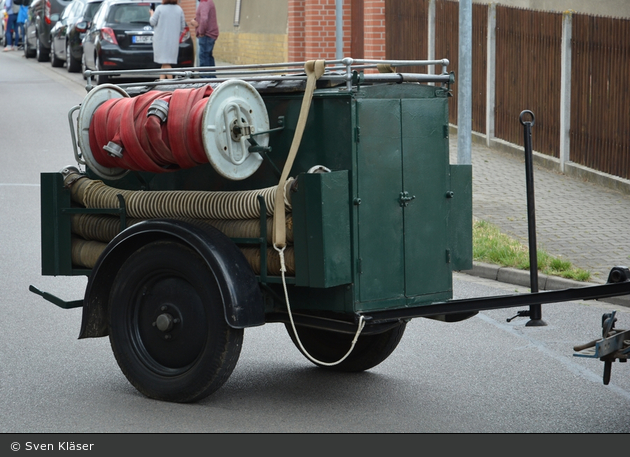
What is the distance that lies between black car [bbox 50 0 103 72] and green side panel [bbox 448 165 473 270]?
20.9m

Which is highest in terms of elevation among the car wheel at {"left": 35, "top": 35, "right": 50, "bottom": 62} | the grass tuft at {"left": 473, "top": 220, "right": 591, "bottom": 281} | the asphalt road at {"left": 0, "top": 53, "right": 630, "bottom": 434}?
the car wheel at {"left": 35, "top": 35, "right": 50, "bottom": 62}

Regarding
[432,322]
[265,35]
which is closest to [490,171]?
[432,322]

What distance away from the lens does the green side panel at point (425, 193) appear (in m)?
5.62

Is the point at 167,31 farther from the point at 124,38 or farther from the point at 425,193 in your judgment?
the point at 425,193

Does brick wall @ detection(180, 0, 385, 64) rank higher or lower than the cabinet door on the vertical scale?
higher

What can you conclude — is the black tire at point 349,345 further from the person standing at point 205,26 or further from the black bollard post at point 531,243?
the person standing at point 205,26

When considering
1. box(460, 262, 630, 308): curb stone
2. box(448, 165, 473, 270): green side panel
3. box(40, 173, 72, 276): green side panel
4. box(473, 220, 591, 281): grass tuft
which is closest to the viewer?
box(448, 165, 473, 270): green side panel

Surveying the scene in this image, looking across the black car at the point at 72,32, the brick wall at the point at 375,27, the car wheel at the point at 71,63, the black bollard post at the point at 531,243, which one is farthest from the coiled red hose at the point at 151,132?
the car wheel at the point at 71,63

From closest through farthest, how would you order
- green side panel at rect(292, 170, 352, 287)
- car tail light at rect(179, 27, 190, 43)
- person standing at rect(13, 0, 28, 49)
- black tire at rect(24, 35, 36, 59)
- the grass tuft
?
green side panel at rect(292, 170, 352, 287) → the grass tuft → car tail light at rect(179, 27, 190, 43) → black tire at rect(24, 35, 36, 59) → person standing at rect(13, 0, 28, 49)

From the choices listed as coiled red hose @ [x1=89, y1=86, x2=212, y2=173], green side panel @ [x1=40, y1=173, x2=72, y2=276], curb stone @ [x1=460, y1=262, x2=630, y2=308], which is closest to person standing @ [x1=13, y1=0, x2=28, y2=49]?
curb stone @ [x1=460, y1=262, x2=630, y2=308]

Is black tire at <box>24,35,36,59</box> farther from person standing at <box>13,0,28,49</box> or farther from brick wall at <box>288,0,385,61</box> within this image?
brick wall at <box>288,0,385,61</box>

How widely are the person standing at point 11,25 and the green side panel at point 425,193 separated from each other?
35.3 meters

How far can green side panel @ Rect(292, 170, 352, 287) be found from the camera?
5199mm

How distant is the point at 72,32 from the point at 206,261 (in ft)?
72.3
